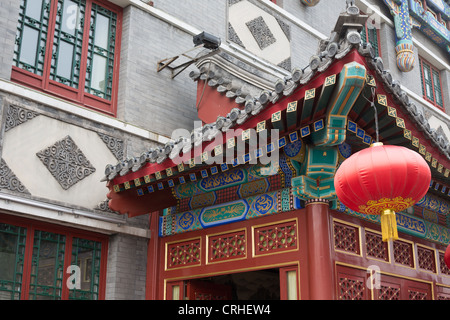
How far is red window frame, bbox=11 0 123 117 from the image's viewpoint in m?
7.12

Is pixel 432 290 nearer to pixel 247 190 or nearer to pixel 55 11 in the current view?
pixel 247 190

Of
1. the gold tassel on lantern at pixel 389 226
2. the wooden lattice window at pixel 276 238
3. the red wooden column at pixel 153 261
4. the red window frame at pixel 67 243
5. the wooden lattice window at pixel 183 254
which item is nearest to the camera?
the gold tassel on lantern at pixel 389 226

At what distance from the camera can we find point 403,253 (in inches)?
285

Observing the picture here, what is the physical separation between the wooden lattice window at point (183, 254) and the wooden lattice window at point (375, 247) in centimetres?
195

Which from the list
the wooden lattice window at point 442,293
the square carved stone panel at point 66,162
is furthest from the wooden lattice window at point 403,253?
the square carved stone panel at point 66,162

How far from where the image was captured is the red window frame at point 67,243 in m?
6.48

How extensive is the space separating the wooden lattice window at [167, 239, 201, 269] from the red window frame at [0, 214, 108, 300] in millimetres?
797

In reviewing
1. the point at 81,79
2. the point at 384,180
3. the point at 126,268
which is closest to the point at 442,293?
the point at 384,180

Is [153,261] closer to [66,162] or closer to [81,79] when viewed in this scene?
[66,162]

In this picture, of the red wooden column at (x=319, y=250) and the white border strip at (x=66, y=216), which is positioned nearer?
the red wooden column at (x=319, y=250)

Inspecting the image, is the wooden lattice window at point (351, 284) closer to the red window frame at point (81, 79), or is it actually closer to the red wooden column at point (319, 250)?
the red wooden column at point (319, 250)

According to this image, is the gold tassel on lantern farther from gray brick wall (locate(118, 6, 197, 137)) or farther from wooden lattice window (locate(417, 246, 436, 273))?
gray brick wall (locate(118, 6, 197, 137))

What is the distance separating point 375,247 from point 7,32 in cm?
491

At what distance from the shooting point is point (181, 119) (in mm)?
8570
